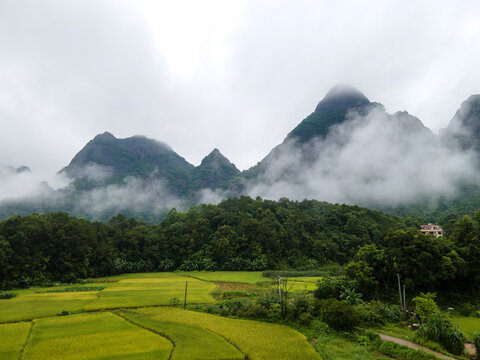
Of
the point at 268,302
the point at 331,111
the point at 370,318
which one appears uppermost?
the point at 331,111

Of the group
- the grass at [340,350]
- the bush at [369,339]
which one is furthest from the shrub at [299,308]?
the bush at [369,339]

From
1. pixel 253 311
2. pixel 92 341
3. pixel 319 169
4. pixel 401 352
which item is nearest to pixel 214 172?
pixel 319 169

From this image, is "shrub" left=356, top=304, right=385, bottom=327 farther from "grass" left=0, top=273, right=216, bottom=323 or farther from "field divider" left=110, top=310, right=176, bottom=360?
"grass" left=0, top=273, right=216, bottom=323

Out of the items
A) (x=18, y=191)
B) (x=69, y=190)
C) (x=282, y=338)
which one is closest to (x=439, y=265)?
(x=282, y=338)

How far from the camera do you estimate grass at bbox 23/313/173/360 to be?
11719 millimetres

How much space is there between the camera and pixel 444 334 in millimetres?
13086

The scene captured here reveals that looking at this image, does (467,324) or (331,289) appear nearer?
(467,324)

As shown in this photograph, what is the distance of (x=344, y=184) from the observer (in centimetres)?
12481

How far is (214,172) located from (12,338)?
145870 millimetres

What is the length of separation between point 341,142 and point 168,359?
141107mm

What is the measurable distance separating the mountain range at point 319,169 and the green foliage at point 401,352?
305 feet

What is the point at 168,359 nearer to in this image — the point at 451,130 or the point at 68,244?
the point at 68,244

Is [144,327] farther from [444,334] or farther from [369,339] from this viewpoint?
[444,334]

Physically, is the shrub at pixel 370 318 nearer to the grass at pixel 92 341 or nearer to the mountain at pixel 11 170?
the grass at pixel 92 341
